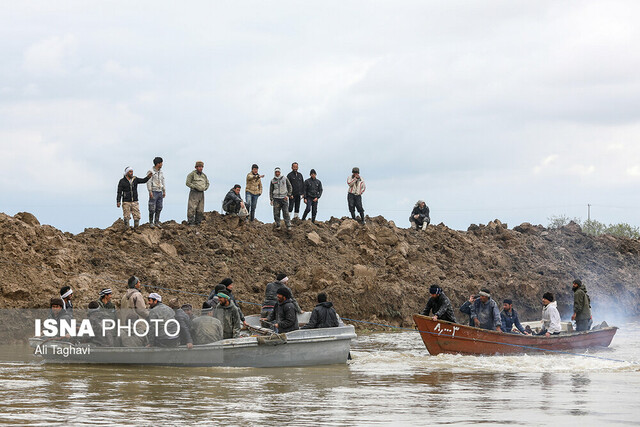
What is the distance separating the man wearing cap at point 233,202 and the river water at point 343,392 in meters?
12.4

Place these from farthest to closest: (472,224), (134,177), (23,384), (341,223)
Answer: (472,224), (341,223), (134,177), (23,384)

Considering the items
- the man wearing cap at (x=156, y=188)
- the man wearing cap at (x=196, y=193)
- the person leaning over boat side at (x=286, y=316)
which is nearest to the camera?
the person leaning over boat side at (x=286, y=316)

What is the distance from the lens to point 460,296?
117 feet

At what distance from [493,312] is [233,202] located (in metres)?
14.2

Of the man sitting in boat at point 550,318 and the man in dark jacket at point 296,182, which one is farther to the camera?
the man in dark jacket at point 296,182

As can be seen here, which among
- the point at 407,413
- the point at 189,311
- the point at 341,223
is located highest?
the point at 341,223

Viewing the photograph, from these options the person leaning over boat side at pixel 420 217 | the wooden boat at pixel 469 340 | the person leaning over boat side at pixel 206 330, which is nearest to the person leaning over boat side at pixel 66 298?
the person leaning over boat side at pixel 206 330

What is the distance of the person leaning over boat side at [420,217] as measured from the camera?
4069 cm

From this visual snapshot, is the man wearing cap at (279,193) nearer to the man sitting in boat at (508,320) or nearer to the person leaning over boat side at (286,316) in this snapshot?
the man sitting in boat at (508,320)

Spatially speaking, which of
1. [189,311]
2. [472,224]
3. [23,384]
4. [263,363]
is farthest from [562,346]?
[472,224]

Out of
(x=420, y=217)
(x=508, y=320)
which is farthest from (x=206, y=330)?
(x=420, y=217)

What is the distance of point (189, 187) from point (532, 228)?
2290 cm

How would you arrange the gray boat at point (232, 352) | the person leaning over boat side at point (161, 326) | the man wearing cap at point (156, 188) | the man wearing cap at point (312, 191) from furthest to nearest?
the man wearing cap at point (312, 191) < the man wearing cap at point (156, 188) < the gray boat at point (232, 352) < the person leaning over boat side at point (161, 326)

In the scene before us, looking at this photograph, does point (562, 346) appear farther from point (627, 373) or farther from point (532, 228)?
point (532, 228)
